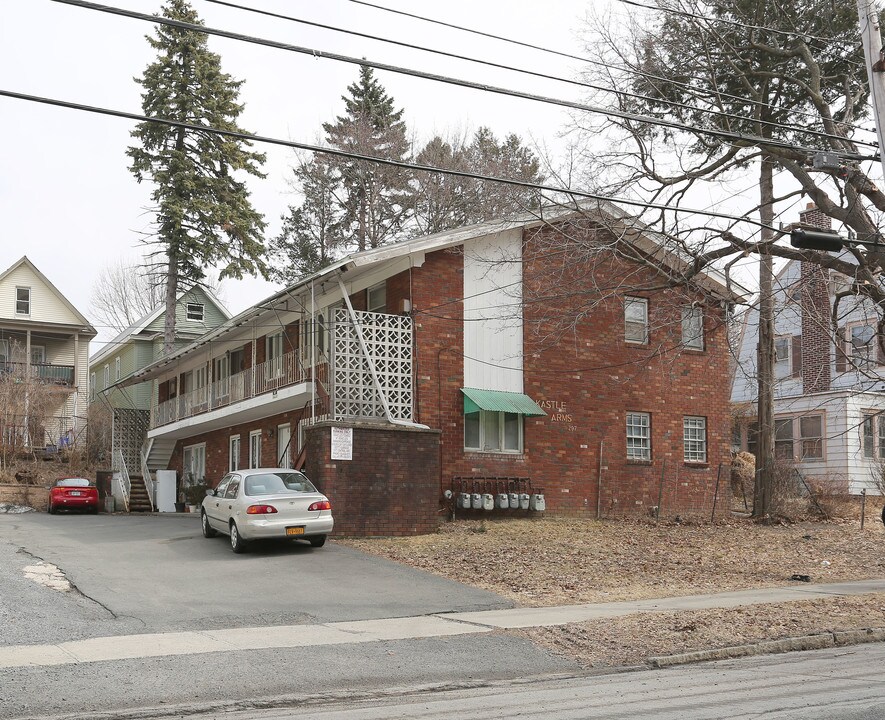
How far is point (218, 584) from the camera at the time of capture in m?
15.0

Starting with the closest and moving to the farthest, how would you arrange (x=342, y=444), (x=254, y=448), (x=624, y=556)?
(x=624, y=556) < (x=342, y=444) < (x=254, y=448)

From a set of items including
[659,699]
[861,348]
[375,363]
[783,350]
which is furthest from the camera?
[783,350]

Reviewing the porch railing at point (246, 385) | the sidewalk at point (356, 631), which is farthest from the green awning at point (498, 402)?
the sidewalk at point (356, 631)

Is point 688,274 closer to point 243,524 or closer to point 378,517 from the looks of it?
point 378,517

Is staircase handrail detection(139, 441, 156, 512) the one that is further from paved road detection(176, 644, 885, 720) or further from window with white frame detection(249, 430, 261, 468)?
paved road detection(176, 644, 885, 720)

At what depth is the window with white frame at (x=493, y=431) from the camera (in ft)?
77.0

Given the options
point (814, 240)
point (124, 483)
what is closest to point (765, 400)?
point (814, 240)

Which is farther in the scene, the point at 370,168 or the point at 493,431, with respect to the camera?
the point at 370,168

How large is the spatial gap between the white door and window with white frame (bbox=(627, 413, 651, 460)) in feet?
30.1

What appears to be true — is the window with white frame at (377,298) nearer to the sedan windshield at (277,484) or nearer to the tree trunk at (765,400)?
the sedan windshield at (277,484)

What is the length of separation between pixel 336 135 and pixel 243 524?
28.3 m

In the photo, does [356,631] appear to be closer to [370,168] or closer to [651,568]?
[651,568]

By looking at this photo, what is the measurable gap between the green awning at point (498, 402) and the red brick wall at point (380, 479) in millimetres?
1869

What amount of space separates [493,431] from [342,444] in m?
5.11
